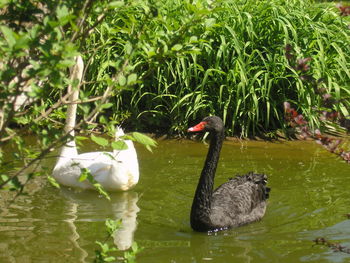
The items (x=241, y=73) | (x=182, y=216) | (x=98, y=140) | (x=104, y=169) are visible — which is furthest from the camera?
(x=241, y=73)

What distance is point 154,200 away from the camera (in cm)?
580

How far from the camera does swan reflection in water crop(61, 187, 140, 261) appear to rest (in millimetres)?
4887

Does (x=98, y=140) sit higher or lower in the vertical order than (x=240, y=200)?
higher

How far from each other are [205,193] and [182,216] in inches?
14.9

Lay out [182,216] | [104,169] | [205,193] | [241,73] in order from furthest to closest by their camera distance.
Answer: [241,73] < [104,169] < [182,216] < [205,193]

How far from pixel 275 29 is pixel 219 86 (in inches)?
36.1

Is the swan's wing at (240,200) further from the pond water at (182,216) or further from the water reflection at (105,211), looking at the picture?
the water reflection at (105,211)

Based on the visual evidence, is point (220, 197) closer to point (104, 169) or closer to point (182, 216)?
point (182, 216)

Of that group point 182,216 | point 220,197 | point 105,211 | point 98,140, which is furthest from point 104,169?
point 98,140

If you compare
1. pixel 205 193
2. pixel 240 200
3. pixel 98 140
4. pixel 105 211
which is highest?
pixel 98 140

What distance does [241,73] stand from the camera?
756cm

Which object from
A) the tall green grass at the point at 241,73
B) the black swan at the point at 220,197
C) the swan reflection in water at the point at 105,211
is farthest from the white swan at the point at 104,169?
the tall green grass at the point at 241,73

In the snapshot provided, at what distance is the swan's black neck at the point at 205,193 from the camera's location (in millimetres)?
5047

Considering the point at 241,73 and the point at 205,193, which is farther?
the point at 241,73
